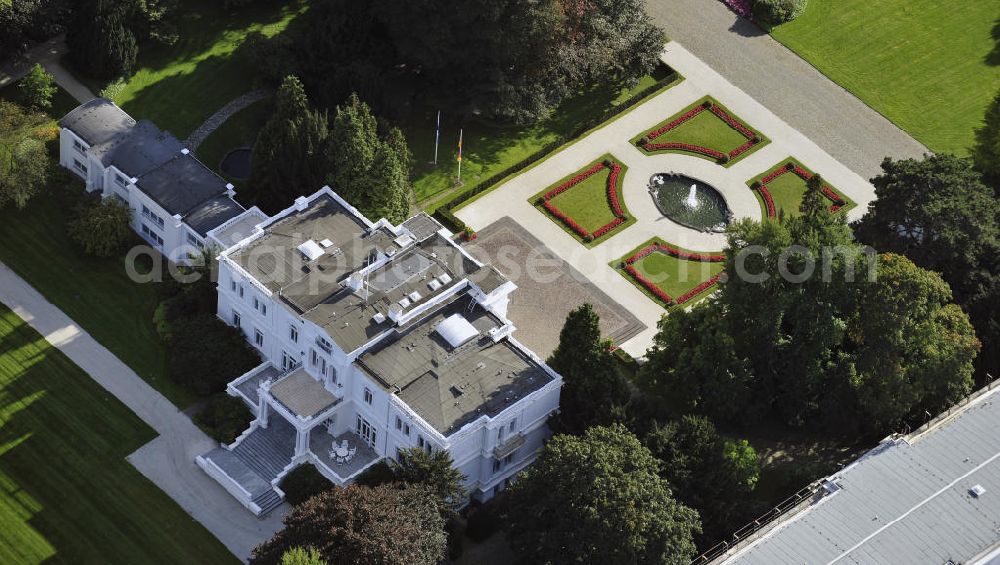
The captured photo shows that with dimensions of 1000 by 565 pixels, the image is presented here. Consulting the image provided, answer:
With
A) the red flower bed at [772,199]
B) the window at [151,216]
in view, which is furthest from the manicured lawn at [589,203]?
the window at [151,216]

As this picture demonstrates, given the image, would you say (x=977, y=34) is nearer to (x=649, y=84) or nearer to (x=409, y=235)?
(x=649, y=84)

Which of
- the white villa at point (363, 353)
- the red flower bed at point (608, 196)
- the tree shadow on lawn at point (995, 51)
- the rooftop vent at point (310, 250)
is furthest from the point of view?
the tree shadow on lawn at point (995, 51)

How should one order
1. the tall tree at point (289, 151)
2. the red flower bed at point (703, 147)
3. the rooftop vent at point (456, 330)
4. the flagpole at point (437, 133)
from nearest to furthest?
1. the rooftop vent at point (456, 330)
2. the tall tree at point (289, 151)
3. the flagpole at point (437, 133)
4. the red flower bed at point (703, 147)

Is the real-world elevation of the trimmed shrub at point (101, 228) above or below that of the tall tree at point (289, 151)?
below

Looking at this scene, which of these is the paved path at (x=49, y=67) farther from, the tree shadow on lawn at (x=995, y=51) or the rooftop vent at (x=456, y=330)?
the tree shadow on lawn at (x=995, y=51)

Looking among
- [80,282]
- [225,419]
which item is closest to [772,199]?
[225,419]

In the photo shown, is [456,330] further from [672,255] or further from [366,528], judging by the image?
[672,255]

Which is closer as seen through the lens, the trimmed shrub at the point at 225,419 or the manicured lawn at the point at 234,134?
the trimmed shrub at the point at 225,419

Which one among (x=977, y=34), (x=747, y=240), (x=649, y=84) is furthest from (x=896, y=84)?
(x=747, y=240)
